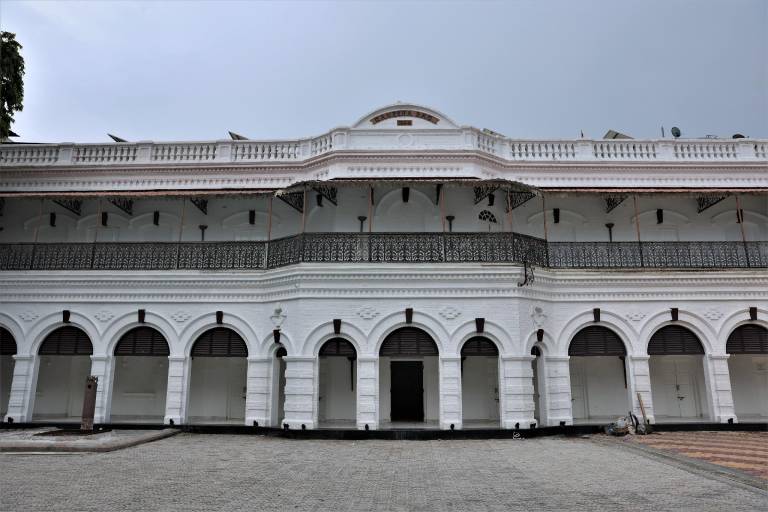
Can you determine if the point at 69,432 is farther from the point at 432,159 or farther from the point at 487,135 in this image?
the point at 487,135

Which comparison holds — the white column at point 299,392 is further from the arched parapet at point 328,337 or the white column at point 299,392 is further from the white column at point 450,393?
the white column at point 450,393

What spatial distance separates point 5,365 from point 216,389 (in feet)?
21.0

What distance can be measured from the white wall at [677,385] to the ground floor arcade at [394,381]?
0.03 metres

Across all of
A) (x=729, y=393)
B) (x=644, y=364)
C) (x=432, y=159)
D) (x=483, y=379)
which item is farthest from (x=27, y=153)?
(x=729, y=393)

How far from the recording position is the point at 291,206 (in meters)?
15.7

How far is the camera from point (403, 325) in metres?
13.4

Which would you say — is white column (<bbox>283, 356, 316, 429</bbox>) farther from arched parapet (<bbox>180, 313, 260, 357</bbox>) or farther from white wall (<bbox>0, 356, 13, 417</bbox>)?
white wall (<bbox>0, 356, 13, 417</bbox>)

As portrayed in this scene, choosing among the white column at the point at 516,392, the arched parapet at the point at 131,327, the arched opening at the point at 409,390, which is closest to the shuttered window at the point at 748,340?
the white column at the point at 516,392

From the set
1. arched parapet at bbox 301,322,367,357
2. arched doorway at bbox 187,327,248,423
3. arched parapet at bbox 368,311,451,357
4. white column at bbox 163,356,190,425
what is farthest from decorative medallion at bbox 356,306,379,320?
white column at bbox 163,356,190,425

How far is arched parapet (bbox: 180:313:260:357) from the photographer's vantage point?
14.3 m

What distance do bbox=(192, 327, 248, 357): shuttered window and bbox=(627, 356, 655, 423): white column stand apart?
400 inches

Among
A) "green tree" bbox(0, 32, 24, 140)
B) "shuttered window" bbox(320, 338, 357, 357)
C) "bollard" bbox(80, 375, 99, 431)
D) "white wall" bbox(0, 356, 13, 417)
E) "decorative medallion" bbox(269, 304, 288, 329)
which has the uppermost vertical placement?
"green tree" bbox(0, 32, 24, 140)

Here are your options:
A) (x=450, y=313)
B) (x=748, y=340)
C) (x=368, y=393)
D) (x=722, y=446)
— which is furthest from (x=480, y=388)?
(x=748, y=340)

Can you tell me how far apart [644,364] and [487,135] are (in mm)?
7696
